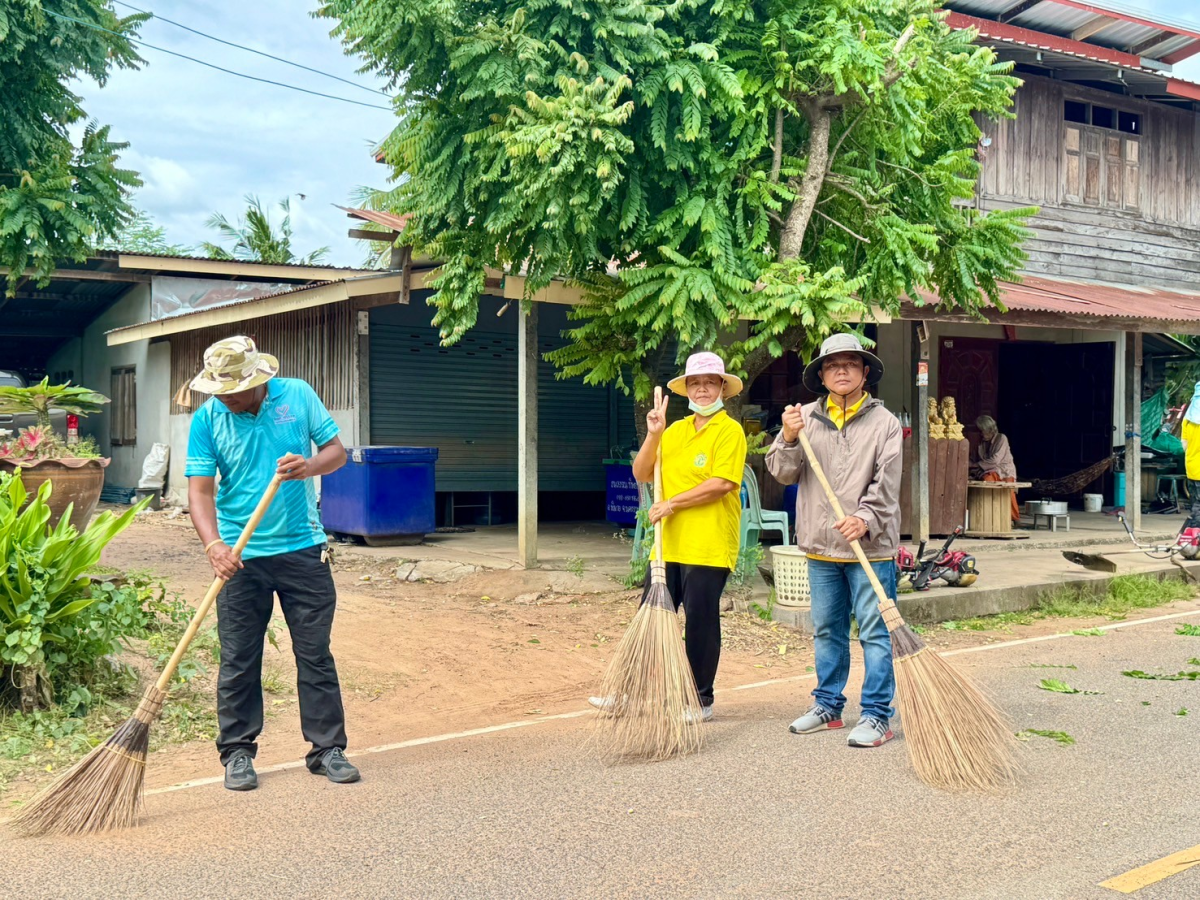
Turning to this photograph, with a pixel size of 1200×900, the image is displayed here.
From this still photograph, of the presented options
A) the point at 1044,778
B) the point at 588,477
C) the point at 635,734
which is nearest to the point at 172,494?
the point at 588,477

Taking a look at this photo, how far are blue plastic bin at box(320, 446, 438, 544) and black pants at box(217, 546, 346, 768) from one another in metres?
6.88

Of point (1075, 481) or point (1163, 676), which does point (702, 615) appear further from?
point (1075, 481)

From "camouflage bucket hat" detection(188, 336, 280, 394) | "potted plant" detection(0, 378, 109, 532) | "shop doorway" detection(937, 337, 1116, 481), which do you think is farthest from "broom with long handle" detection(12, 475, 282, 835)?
"shop doorway" detection(937, 337, 1116, 481)

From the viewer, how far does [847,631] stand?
5.62 m

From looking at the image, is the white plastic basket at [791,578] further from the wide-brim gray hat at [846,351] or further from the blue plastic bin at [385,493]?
the blue plastic bin at [385,493]

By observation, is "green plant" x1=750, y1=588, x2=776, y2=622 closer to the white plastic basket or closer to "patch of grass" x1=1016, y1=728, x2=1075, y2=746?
the white plastic basket

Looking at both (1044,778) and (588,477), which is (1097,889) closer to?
(1044,778)

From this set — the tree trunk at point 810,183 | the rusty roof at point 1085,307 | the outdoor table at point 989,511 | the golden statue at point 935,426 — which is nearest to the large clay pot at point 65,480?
the tree trunk at point 810,183

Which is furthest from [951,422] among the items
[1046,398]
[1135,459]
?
[1046,398]

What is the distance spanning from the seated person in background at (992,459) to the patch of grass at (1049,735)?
8592 millimetres

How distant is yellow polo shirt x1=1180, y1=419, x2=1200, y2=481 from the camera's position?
1132cm

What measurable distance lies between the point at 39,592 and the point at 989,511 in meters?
11.1

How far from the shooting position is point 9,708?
17.8 ft

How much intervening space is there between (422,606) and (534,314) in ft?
9.75
